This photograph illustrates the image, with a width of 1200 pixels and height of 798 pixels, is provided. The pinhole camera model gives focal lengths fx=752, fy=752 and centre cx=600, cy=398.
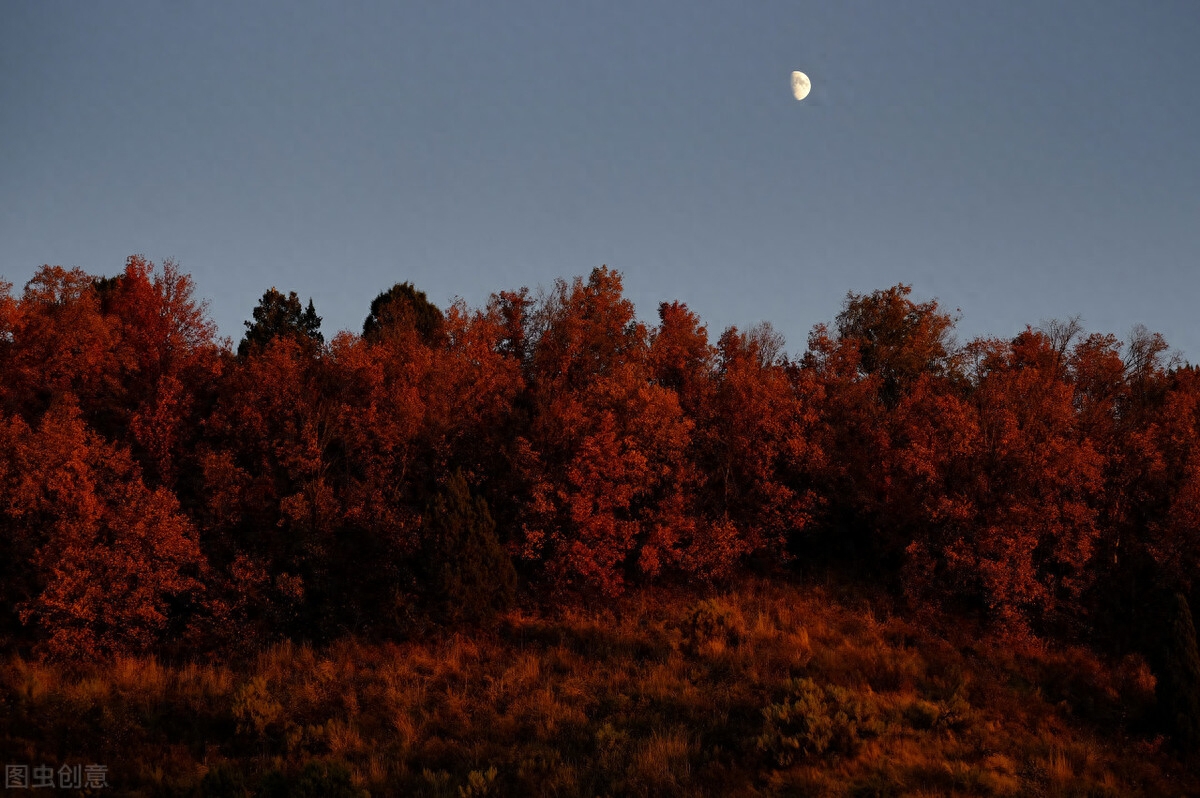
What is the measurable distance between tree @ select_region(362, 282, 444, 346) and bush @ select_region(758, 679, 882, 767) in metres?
30.3

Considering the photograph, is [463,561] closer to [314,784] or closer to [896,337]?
[314,784]

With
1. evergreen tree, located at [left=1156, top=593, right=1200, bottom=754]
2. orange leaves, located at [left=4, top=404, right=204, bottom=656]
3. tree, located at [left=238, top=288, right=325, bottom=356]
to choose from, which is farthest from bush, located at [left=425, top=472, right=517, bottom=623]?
tree, located at [left=238, top=288, right=325, bottom=356]

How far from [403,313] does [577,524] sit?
2451cm

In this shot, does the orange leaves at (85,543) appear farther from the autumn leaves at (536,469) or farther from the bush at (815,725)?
the bush at (815,725)

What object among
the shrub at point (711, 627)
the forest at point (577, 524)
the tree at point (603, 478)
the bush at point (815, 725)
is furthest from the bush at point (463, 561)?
the bush at point (815, 725)

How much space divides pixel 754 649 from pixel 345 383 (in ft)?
59.6

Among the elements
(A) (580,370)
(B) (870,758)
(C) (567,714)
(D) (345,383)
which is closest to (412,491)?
(D) (345,383)

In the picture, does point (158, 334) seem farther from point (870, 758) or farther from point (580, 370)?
point (870, 758)

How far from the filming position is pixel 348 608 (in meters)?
24.3

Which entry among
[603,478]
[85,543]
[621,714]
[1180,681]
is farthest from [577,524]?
[1180,681]

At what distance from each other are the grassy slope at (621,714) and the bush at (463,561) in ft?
3.64

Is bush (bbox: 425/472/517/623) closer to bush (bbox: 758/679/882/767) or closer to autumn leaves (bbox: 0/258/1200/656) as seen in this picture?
autumn leaves (bbox: 0/258/1200/656)

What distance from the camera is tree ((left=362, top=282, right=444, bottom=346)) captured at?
1750 inches

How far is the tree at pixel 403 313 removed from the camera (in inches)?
1750
